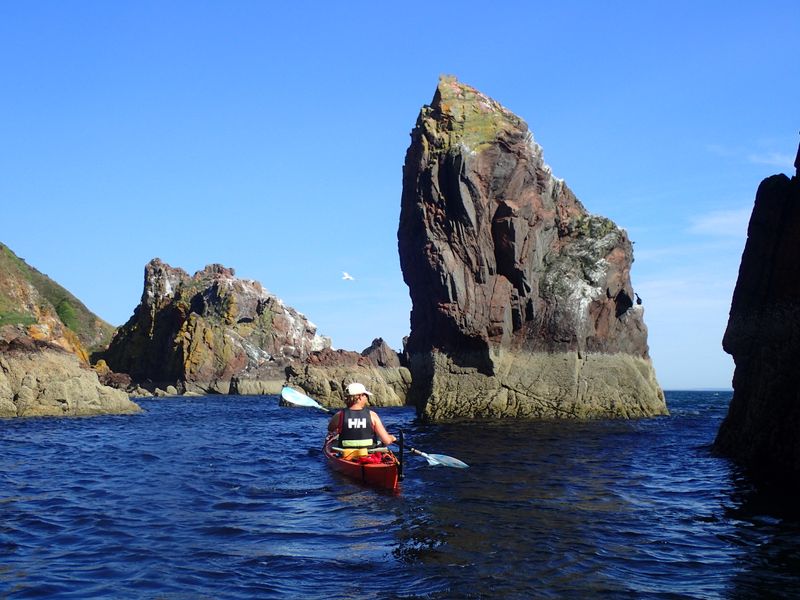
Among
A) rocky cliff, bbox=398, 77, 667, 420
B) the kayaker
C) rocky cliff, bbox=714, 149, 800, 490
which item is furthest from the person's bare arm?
rocky cliff, bbox=398, 77, 667, 420

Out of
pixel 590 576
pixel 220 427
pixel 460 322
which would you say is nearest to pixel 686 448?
pixel 460 322

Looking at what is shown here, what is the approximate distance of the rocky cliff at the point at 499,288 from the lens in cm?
3472

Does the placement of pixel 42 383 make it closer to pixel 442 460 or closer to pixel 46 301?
pixel 442 460

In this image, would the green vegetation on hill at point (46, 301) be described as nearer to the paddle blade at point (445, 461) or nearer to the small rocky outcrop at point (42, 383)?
the small rocky outcrop at point (42, 383)

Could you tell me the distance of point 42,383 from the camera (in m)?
38.0

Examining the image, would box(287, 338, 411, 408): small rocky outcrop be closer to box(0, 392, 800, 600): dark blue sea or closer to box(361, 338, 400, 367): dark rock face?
box(361, 338, 400, 367): dark rock face

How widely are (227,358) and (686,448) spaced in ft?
281

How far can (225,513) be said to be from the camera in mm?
13578

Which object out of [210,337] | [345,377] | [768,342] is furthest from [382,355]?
[768,342]

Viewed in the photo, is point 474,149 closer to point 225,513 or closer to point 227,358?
point 225,513

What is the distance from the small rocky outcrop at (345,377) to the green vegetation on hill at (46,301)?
2180 cm

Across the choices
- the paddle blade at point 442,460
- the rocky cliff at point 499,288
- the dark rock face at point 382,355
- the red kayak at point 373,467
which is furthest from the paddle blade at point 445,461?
the dark rock face at point 382,355

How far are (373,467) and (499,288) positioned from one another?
67.0 feet

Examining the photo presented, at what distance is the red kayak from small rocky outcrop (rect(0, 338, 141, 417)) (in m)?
24.0
